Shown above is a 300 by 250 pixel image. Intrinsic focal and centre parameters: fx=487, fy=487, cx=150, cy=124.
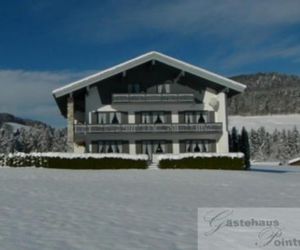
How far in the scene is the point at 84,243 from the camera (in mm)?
8734

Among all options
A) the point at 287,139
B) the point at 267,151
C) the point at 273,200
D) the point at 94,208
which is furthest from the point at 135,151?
the point at 267,151

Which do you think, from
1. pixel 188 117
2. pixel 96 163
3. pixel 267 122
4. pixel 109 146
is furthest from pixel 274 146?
pixel 96 163

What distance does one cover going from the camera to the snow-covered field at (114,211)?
29.5ft

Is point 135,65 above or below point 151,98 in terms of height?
above

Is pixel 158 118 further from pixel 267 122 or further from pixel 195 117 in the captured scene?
pixel 267 122

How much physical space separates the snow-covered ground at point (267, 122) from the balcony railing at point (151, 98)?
362ft

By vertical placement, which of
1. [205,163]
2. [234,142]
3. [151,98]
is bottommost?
[205,163]

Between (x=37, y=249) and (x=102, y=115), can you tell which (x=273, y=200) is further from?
(x=102, y=115)

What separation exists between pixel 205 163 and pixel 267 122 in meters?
131

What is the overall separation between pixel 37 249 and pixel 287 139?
104 meters

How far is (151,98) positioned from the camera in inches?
1574

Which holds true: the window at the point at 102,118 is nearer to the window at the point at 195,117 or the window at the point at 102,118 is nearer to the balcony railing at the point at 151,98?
the balcony railing at the point at 151,98

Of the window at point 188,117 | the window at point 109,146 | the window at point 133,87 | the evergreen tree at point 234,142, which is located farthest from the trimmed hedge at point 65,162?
the evergreen tree at point 234,142

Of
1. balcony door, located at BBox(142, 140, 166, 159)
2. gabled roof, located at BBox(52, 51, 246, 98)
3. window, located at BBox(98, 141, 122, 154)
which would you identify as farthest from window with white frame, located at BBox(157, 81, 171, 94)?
window, located at BBox(98, 141, 122, 154)
